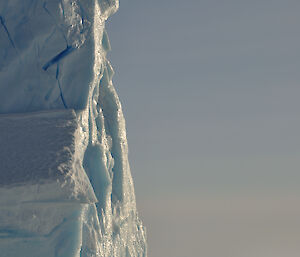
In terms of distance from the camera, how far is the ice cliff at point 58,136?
4.85 metres

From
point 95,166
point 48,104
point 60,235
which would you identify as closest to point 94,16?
point 48,104

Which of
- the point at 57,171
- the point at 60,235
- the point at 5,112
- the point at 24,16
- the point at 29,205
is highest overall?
the point at 24,16

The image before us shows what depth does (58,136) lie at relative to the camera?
204 inches

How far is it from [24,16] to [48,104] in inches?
45.6

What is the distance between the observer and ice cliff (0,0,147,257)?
4.85 meters

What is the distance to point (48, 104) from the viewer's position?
5.84m

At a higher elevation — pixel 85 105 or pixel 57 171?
pixel 85 105

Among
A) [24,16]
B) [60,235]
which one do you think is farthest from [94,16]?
[60,235]

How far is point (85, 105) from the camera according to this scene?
236 inches

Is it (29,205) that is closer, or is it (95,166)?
(29,205)

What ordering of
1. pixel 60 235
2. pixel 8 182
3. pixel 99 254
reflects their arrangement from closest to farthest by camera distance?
pixel 8 182 → pixel 60 235 → pixel 99 254

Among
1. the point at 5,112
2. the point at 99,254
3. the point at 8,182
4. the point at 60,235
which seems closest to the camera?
the point at 8,182

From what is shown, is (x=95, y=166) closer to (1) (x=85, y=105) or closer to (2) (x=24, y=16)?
(1) (x=85, y=105)

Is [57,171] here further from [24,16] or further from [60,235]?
[24,16]
